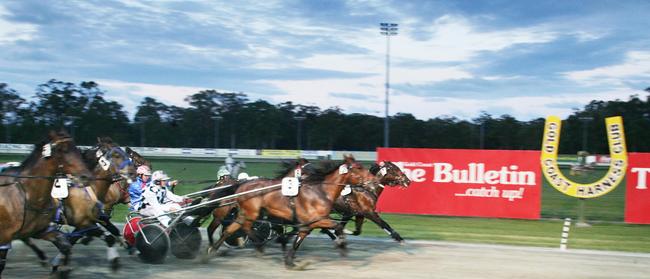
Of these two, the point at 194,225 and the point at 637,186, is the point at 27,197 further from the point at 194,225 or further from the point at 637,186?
the point at 637,186

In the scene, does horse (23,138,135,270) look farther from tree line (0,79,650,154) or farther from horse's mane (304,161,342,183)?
tree line (0,79,650,154)

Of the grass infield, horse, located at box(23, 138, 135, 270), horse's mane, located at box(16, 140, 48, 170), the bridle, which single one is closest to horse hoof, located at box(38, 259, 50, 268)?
horse, located at box(23, 138, 135, 270)

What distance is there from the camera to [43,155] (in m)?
7.00

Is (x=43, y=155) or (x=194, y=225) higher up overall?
(x=43, y=155)

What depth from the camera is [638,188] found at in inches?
613

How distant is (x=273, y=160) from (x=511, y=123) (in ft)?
87.0

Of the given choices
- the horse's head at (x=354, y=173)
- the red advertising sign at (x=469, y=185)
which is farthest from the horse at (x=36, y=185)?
the red advertising sign at (x=469, y=185)

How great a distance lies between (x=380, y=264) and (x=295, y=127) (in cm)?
5899

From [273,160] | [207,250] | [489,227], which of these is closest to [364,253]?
[207,250]

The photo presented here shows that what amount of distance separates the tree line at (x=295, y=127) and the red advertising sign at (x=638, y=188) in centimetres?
3832

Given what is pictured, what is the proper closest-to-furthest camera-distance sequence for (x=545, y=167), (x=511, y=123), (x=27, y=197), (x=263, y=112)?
(x=27, y=197), (x=545, y=167), (x=511, y=123), (x=263, y=112)

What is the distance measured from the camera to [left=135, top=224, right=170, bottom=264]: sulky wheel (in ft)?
30.0

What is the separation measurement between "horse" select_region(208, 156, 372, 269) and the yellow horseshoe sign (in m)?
7.93

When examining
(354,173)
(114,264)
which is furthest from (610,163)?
(114,264)
